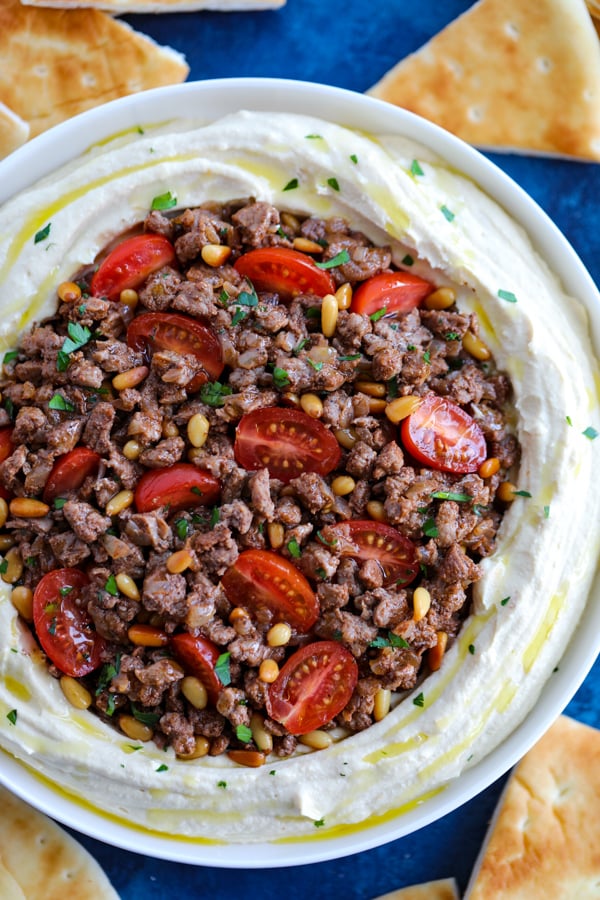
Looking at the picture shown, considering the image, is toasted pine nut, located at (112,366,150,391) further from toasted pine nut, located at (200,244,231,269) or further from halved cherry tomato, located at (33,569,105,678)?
halved cherry tomato, located at (33,569,105,678)

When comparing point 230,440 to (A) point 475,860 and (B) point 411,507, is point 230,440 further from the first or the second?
(A) point 475,860

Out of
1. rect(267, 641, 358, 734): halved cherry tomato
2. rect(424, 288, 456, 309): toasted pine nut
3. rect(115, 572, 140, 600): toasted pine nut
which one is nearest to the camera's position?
rect(115, 572, 140, 600): toasted pine nut

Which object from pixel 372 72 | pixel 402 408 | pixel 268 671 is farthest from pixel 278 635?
pixel 372 72

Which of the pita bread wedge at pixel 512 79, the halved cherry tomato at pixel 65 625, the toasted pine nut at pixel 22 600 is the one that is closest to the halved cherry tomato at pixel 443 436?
the halved cherry tomato at pixel 65 625

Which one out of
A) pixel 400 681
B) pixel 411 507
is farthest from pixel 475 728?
pixel 411 507

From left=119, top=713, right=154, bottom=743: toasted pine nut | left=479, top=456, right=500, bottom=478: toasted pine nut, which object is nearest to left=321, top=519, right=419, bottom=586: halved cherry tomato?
left=479, top=456, right=500, bottom=478: toasted pine nut

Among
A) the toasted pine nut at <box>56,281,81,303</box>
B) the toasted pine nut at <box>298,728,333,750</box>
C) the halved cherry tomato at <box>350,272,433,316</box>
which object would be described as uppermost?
the halved cherry tomato at <box>350,272,433,316</box>

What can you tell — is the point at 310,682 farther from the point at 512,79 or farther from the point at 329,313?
the point at 512,79
